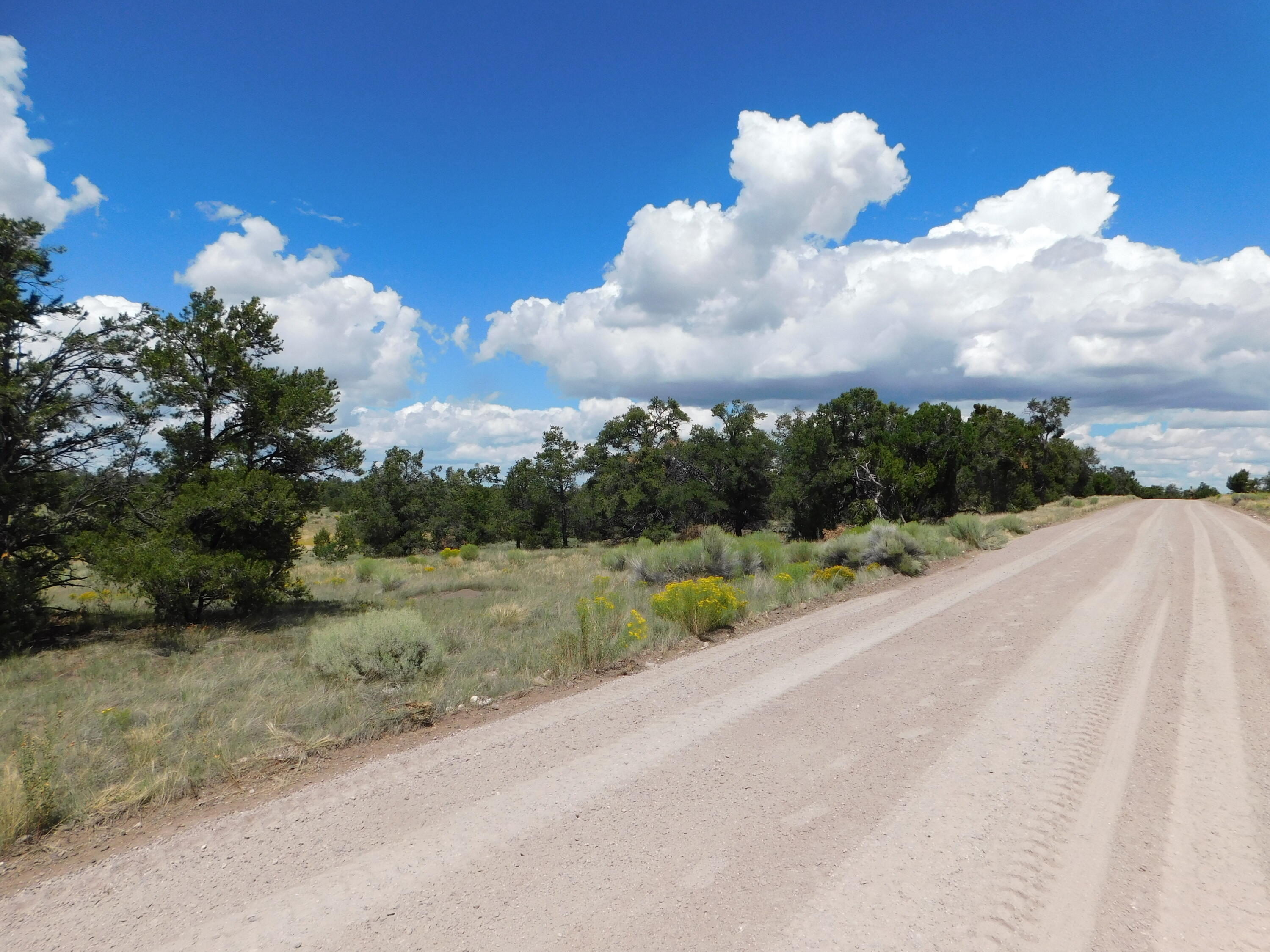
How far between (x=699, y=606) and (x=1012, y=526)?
22.6m

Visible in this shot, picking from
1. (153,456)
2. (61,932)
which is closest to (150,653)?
(153,456)

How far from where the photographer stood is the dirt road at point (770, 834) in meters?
3.05

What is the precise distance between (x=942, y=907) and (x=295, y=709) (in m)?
5.63

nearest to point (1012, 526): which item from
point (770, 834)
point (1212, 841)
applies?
point (1212, 841)

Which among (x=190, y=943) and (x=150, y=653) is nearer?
(x=190, y=943)

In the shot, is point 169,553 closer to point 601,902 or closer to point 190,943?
point 190,943

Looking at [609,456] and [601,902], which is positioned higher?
[609,456]

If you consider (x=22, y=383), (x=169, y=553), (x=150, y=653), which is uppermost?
(x=22, y=383)

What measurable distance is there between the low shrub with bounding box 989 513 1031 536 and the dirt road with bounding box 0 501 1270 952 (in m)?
20.8

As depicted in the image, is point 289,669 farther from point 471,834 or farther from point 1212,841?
point 1212,841

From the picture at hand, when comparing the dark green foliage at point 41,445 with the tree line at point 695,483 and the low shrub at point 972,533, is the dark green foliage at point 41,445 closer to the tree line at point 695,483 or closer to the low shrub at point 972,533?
the tree line at point 695,483

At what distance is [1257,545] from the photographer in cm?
1988

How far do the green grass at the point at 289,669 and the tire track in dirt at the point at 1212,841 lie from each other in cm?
548

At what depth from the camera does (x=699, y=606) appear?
32.7 feet
